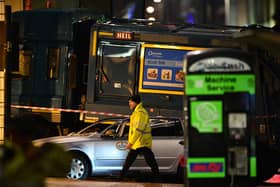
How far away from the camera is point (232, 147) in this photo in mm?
8039

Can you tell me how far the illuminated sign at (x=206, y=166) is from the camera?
805 cm

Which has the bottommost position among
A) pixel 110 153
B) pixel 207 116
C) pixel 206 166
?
pixel 110 153

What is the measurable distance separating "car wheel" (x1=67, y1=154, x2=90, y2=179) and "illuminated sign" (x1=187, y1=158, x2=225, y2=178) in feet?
16.6

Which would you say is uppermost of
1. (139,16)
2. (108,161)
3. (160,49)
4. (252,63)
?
(139,16)

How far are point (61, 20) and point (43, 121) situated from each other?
270 cm

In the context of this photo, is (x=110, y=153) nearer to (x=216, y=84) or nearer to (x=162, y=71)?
(x=162, y=71)

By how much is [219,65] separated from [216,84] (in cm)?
25

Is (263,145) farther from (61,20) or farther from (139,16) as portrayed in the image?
(139,16)

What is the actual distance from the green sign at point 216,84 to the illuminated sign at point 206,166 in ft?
2.88

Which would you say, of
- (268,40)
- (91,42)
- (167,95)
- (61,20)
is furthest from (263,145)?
(61,20)

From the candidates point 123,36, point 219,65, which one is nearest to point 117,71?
point 123,36

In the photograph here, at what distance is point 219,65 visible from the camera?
8.06 m

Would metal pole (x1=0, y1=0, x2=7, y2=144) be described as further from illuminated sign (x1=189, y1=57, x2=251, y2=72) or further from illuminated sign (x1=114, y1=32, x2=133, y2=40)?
illuminated sign (x1=114, y1=32, x2=133, y2=40)

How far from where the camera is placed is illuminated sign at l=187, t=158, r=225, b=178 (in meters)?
8.05
